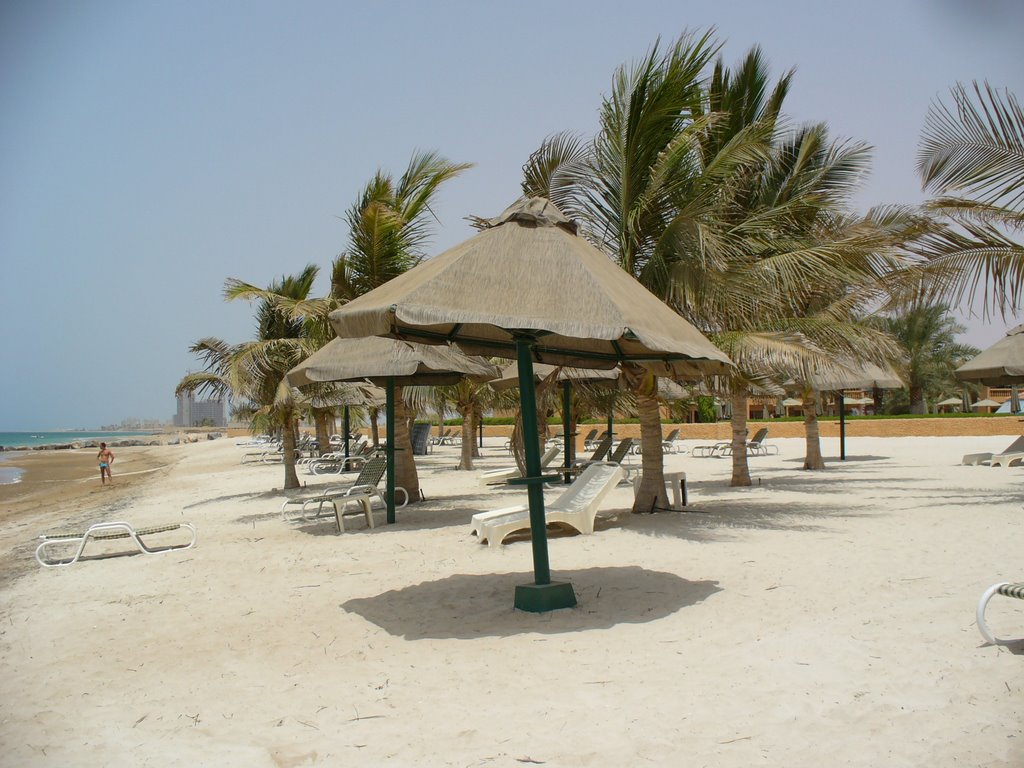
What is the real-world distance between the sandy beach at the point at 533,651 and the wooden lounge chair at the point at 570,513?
218 millimetres

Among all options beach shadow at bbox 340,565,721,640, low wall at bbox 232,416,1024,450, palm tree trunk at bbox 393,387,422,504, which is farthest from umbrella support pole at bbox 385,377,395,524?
low wall at bbox 232,416,1024,450

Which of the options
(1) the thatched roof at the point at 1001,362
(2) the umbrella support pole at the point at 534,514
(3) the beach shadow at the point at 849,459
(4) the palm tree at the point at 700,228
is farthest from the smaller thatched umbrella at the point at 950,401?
(2) the umbrella support pole at the point at 534,514

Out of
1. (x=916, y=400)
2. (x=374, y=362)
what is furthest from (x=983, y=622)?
(x=916, y=400)

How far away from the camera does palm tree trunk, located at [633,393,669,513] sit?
1002 cm

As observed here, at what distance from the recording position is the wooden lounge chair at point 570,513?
7.93 meters

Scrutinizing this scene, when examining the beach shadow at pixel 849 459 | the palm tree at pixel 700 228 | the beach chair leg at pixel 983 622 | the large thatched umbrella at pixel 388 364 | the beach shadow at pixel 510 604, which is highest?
the palm tree at pixel 700 228

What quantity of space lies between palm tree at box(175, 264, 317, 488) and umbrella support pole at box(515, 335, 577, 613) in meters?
8.17

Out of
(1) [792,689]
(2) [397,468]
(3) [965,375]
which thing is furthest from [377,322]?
(3) [965,375]

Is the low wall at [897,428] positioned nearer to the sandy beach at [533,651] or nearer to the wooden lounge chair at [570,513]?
the sandy beach at [533,651]

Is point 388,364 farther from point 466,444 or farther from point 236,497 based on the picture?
point 466,444

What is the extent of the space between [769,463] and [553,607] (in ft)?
50.3

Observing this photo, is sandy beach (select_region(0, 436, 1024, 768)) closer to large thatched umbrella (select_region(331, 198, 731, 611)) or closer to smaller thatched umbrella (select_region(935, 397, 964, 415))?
large thatched umbrella (select_region(331, 198, 731, 611))

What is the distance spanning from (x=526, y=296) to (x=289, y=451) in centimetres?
1199

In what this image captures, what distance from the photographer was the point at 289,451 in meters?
15.7
